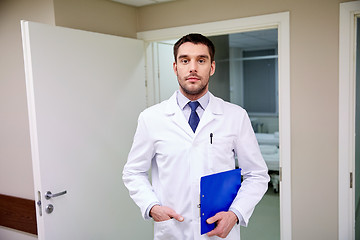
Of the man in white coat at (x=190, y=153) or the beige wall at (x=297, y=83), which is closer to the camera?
the man in white coat at (x=190, y=153)

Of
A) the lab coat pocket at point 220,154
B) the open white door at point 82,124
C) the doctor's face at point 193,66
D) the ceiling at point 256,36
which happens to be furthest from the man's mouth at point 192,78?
the ceiling at point 256,36

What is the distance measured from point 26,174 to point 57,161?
58cm

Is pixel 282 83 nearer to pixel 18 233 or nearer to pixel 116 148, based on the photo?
pixel 116 148

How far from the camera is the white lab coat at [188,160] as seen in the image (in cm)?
146

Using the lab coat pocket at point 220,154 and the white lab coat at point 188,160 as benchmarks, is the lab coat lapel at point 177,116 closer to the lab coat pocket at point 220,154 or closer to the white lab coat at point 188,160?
the white lab coat at point 188,160

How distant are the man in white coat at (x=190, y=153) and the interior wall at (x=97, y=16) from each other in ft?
3.30

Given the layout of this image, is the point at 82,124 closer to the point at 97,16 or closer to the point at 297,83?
the point at 97,16

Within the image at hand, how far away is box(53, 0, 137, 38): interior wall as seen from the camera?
2.15 m

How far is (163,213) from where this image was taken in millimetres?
1402

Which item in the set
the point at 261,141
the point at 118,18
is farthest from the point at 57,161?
the point at 261,141

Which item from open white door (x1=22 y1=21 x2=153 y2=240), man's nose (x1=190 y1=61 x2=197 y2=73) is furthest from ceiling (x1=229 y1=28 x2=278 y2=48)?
man's nose (x1=190 y1=61 x2=197 y2=73)

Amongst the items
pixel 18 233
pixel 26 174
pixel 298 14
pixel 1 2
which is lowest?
pixel 18 233

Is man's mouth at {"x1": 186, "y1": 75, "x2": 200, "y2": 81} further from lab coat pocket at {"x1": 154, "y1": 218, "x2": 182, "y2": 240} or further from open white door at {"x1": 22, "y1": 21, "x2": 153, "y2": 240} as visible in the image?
open white door at {"x1": 22, "y1": 21, "x2": 153, "y2": 240}

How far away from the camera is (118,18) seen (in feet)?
8.50
